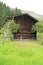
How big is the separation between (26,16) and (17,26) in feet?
5.63

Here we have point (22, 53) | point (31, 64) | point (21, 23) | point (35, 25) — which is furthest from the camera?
point (21, 23)

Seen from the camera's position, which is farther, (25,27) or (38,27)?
(25,27)

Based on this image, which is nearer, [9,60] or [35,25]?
[9,60]

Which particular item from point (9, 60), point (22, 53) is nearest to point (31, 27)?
point (22, 53)

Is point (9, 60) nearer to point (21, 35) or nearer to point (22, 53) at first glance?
point (22, 53)

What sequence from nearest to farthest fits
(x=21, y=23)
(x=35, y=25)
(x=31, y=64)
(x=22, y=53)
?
(x=31, y=64) < (x=22, y=53) < (x=35, y=25) < (x=21, y=23)

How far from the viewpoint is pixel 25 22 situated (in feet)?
87.7

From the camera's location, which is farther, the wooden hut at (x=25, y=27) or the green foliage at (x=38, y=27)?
the wooden hut at (x=25, y=27)

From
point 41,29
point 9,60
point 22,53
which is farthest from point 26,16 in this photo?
point 9,60

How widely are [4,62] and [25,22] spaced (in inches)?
764

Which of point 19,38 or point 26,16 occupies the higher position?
point 26,16

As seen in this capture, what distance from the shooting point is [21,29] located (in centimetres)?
2652

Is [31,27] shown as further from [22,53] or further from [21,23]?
[22,53]

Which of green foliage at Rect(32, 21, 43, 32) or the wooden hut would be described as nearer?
green foliage at Rect(32, 21, 43, 32)
